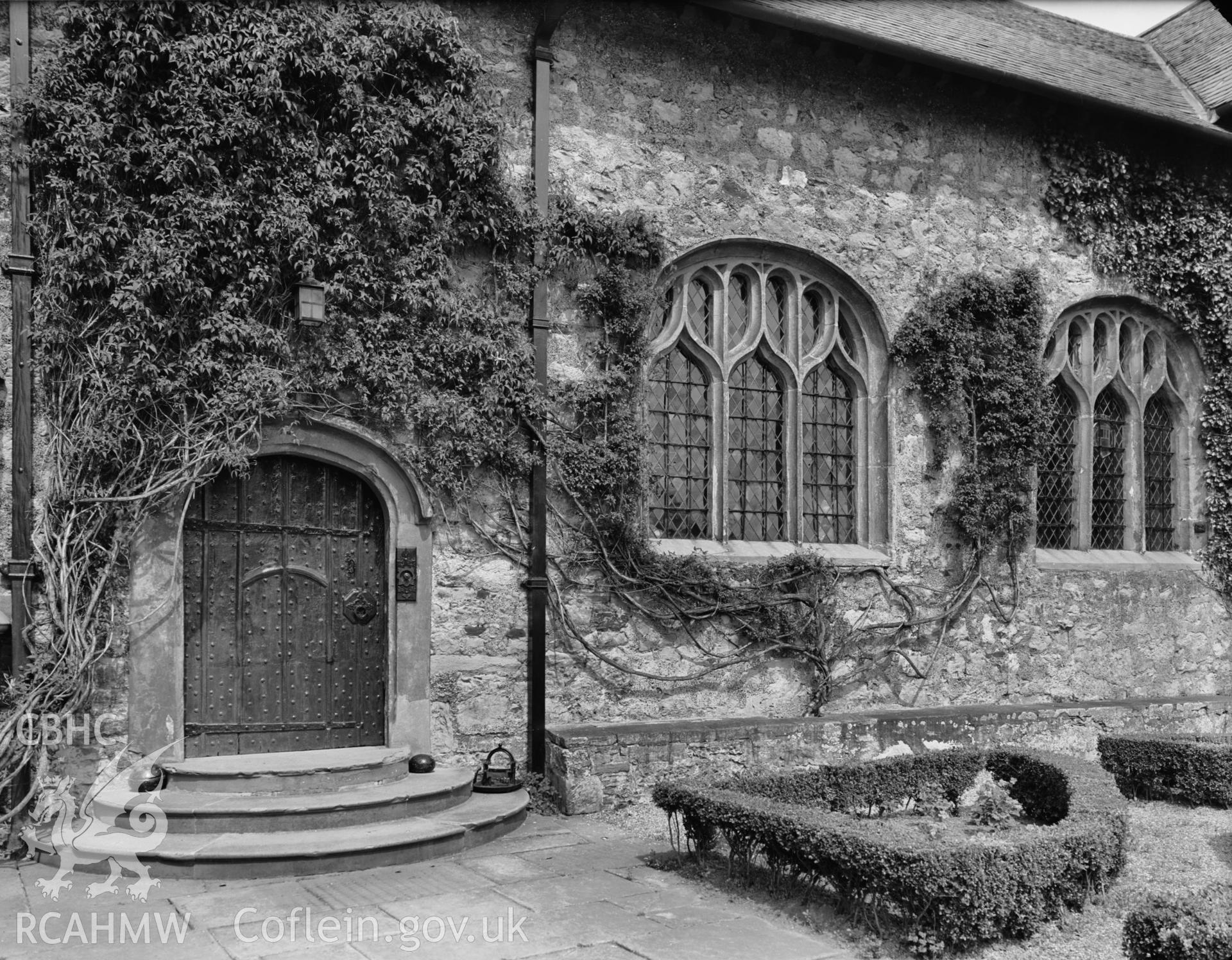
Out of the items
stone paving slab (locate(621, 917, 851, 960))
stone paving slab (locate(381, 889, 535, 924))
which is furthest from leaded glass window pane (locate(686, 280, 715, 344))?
stone paving slab (locate(621, 917, 851, 960))

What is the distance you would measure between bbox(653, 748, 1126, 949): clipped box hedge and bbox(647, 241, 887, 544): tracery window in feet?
9.35

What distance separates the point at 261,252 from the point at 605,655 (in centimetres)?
Answer: 361

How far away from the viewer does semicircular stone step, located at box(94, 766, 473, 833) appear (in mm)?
6188

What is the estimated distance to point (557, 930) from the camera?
16.4ft

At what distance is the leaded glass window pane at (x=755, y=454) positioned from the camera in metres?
9.13

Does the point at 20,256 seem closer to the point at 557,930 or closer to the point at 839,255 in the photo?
the point at 557,930

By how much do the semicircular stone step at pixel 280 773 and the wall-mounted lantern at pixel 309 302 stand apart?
8.98ft

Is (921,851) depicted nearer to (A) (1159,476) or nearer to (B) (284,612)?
(B) (284,612)

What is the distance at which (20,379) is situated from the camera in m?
6.78

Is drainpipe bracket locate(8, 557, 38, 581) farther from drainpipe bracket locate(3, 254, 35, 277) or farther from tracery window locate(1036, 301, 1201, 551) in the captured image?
tracery window locate(1036, 301, 1201, 551)

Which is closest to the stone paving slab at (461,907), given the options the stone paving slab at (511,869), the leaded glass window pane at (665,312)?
the stone paving slab at (511,869)

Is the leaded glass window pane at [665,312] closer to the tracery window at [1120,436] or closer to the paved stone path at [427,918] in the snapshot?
the tracery window at [1120,436]

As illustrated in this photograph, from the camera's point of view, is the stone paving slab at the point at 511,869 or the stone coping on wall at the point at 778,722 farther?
the stone coping on wall at the point at 778,722

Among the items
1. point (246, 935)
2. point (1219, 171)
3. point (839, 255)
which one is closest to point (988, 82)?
point (839, 255)
